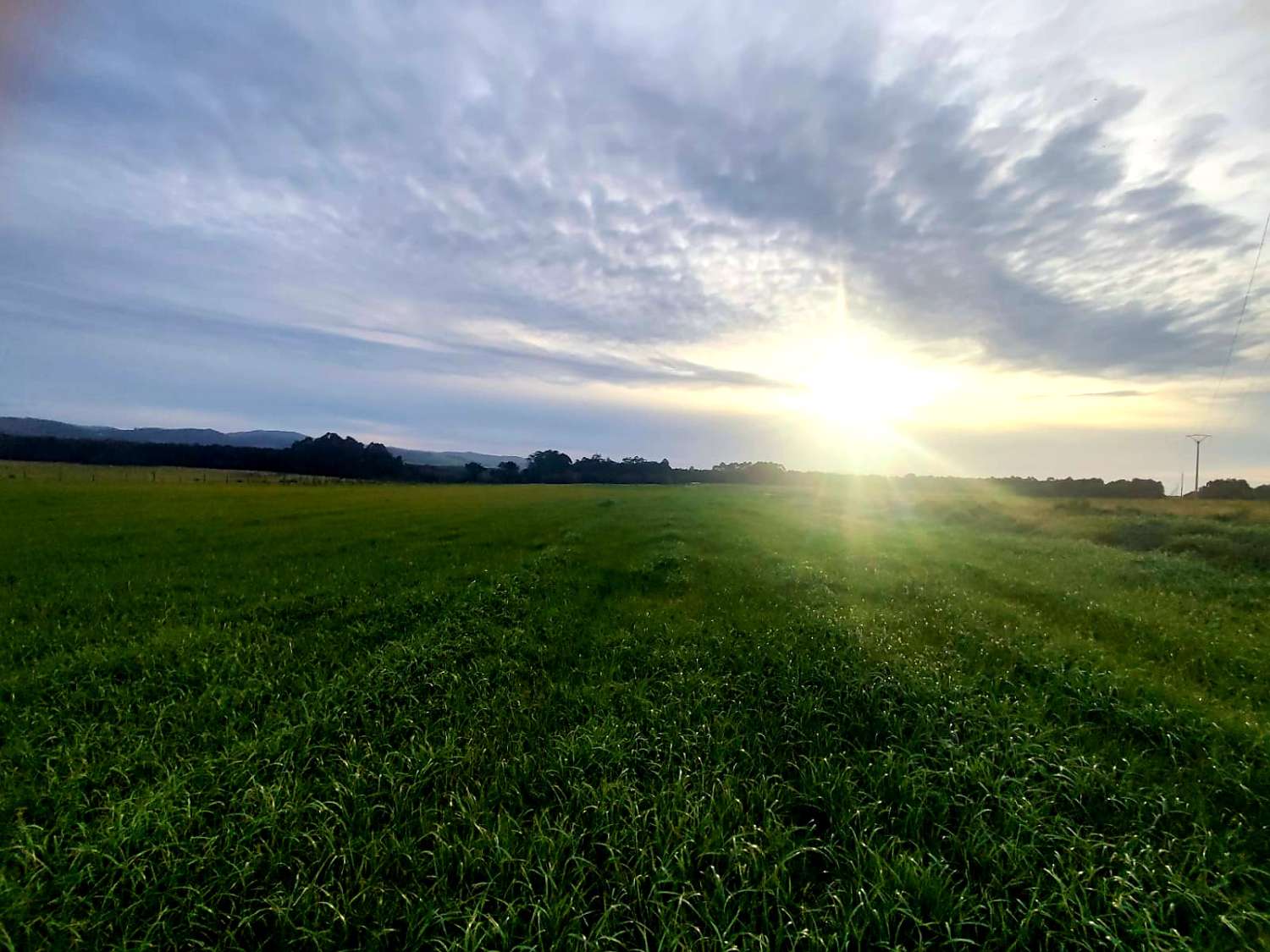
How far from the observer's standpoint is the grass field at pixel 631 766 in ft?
15.3

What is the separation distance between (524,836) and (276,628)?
892 cm

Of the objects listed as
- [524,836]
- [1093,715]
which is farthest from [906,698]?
[524,836]

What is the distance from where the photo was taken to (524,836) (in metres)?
5.57

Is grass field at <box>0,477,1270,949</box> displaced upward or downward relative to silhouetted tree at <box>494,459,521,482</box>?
downward

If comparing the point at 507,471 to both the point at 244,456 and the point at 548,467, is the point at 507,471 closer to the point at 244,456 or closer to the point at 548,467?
the point at 548,467

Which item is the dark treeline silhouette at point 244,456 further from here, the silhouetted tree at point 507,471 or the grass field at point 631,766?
the grass field at point 631,766

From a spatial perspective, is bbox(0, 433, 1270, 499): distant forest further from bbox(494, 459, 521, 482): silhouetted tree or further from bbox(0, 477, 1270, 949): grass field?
bbox(0, 477, 1270, 949): grass field

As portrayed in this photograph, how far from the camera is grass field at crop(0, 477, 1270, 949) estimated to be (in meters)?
4.66

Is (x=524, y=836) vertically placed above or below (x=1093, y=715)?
below

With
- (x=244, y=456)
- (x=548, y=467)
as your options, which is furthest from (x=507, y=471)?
(x=244, y=456)

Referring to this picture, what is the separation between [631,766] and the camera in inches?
271

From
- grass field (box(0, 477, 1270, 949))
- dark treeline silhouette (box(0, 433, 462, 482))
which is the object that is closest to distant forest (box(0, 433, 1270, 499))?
dark treeline silhouette (box(0, 433, 462, 482))

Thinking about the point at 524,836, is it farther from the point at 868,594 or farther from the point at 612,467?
the point at 612,467

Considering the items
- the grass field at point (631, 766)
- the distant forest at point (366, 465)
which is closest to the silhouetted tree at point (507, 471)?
the distant forest at point (366, 465)
